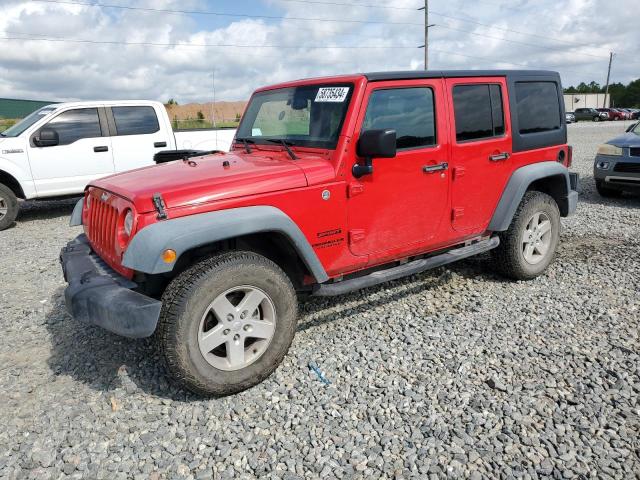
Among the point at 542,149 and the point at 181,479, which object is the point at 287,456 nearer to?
the point at 181,479

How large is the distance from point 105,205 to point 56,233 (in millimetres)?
4913

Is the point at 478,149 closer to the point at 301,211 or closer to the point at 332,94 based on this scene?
the point at 332,94

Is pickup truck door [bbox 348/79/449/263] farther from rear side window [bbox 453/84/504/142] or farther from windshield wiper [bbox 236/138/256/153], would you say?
windshield wiper [bbox 236/138/256/153]

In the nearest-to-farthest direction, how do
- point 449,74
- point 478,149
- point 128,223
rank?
point 128,223 < point 449,74 < point 478,149

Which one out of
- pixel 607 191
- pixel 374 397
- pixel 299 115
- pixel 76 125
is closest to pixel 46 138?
pixel 76 125

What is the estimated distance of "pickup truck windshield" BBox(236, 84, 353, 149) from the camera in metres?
3.53

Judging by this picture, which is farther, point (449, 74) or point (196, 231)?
point (449, 74)

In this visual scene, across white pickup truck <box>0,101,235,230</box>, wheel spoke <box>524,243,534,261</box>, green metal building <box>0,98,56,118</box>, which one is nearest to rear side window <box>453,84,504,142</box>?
wheel spoke <box>524,243,534,261</box>

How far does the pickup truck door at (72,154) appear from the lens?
320 inches

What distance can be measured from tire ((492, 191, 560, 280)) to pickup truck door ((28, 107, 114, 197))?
6.77 meters

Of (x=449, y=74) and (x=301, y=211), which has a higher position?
(x=449, y=74)

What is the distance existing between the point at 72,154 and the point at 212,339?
21.8 ft

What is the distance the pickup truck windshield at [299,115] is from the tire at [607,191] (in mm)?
7311

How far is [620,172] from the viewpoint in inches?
339
